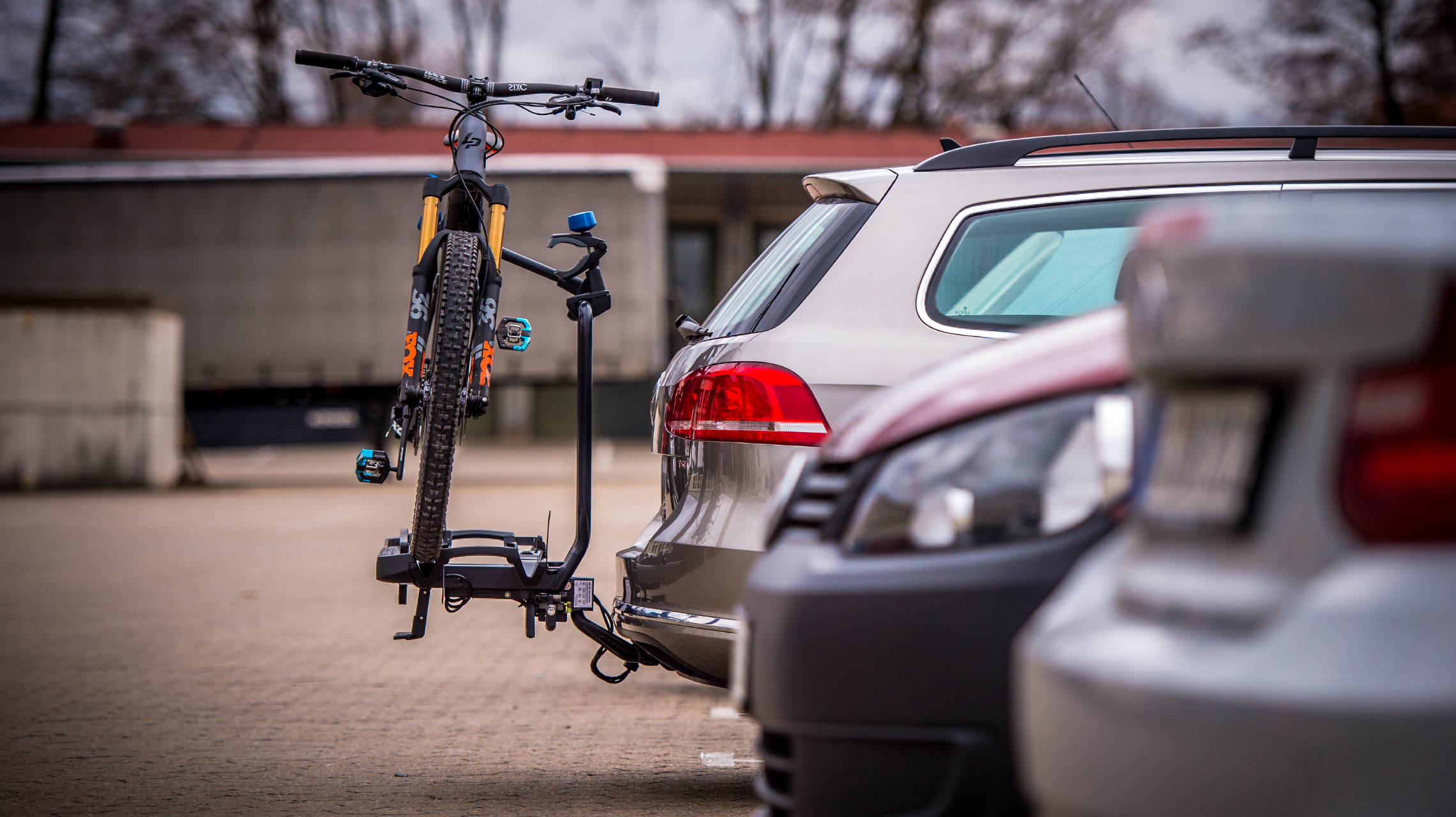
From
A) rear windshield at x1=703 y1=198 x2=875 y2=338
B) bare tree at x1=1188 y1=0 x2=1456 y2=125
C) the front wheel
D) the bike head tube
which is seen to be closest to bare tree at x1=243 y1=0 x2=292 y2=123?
bare tree at x1=1188 y1=0 x2=1456 y2=125

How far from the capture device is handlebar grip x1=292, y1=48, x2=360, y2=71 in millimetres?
4410

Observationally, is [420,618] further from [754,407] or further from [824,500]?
[824,500]

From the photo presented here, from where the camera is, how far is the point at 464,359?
422 centimetres

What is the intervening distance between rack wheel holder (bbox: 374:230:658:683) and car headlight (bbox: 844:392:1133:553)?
2.29m

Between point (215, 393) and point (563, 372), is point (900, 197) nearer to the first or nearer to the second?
point (563, 372)

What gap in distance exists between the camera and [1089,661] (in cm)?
142

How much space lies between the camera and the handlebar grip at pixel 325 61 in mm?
4410

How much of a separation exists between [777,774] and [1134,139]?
2.26 meters

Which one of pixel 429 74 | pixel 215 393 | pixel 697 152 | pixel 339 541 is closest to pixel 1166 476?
pixel 429 74

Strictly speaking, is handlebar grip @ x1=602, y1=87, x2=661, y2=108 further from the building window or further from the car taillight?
the building window

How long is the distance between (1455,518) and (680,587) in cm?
240

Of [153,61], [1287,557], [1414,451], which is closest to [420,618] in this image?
[1287,557]


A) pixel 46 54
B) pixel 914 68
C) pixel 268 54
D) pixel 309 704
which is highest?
pixel 914 68

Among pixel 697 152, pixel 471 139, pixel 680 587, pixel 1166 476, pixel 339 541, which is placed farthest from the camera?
pixel 697 152
